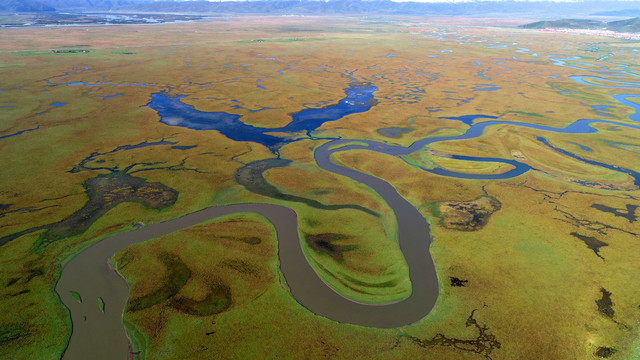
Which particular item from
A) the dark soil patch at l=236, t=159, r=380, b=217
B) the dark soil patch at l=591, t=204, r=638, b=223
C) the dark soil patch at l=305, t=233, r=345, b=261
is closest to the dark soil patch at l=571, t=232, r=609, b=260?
the dark soil patch at l=591, t=204, r=638, b=223

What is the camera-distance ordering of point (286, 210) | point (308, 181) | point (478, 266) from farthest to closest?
point (308, 181) → point (286, 210) → point (478, 266)

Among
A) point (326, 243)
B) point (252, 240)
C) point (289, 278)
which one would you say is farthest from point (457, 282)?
point (252, 240)

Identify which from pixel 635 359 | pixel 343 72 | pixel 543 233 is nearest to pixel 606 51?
pixel 343 72

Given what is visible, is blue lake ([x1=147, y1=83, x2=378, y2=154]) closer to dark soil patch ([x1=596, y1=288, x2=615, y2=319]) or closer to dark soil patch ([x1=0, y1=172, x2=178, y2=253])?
dark soil patch ([x1=0, y1=172, x2=178, y2=253])

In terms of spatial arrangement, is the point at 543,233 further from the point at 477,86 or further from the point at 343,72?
the point at 343,72

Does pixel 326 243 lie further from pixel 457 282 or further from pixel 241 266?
pixel 457 282
